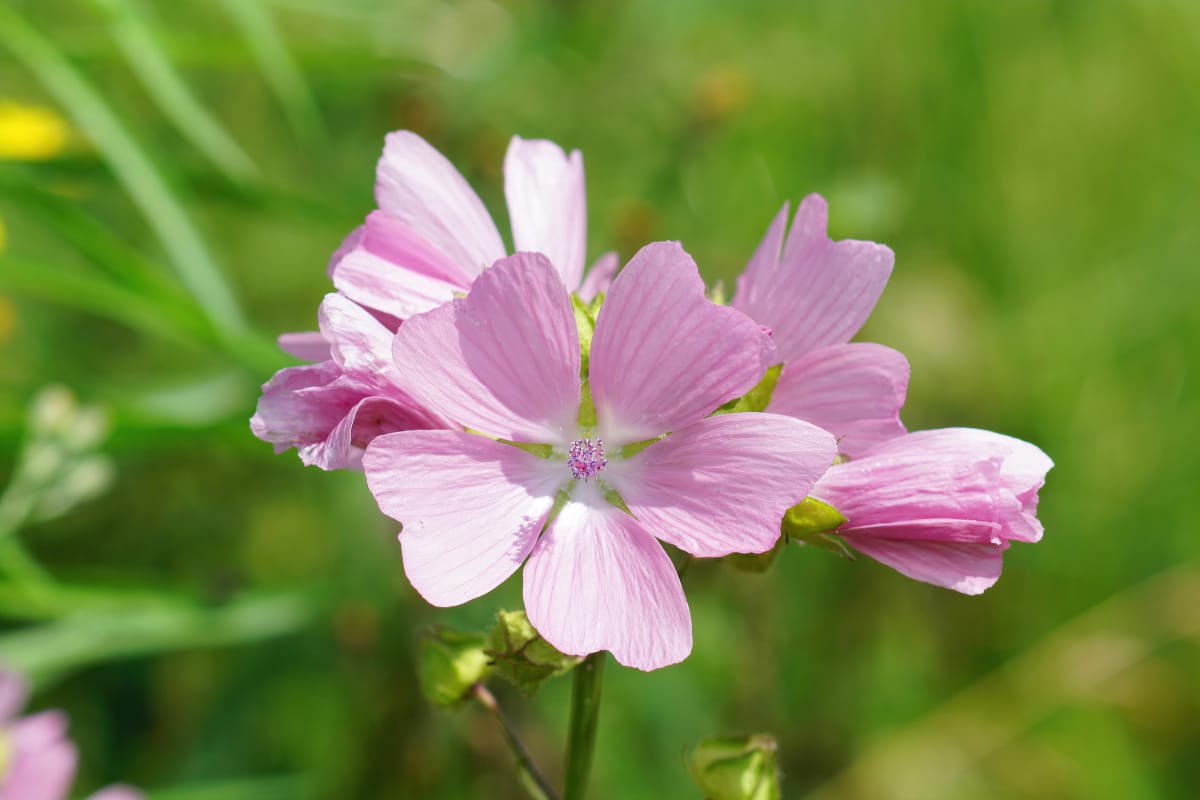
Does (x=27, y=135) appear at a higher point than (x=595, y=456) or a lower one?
lower

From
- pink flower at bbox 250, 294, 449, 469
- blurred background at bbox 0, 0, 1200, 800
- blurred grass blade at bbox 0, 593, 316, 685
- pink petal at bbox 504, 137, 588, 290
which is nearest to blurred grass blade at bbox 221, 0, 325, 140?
blurred background at bbox 0, 0, 1200, 800

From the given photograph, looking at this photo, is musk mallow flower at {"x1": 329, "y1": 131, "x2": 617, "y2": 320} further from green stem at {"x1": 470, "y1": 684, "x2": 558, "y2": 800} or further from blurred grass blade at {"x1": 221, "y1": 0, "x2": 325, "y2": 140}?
blurred grass blade at {"x1": 221, "y1": 0, "x2": 325, "y2": 140}

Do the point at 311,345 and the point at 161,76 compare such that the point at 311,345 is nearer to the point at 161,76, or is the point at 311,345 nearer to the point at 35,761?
the point at 35,761

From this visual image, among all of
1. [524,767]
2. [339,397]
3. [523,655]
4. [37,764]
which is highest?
[339,397]

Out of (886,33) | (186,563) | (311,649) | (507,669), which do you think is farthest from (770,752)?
(886,33)

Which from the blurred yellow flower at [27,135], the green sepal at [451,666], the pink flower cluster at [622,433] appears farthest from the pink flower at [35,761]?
the blurred yellow flower at [27,135]

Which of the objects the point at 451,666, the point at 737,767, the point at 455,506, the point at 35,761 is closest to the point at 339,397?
the point at 455,506
